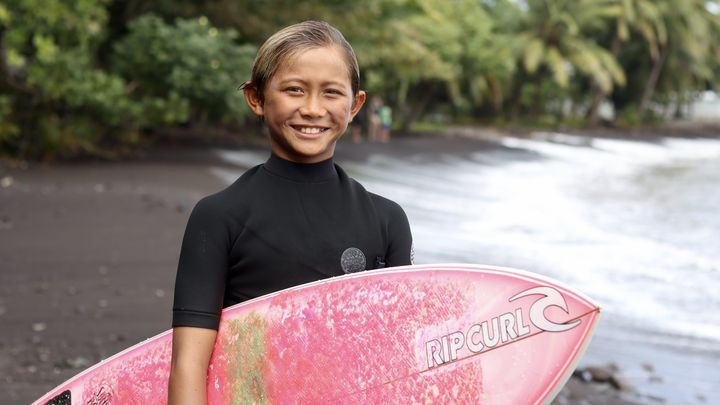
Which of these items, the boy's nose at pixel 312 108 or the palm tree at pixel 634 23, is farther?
the palm tree at pixel 634 23

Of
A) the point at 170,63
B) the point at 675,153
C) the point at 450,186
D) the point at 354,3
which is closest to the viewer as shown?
the point at 170,63

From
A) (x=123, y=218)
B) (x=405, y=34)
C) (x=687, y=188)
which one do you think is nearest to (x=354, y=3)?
(x=405, y=34)

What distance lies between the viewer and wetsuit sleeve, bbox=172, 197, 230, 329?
4.79 feet

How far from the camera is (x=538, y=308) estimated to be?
1.61m

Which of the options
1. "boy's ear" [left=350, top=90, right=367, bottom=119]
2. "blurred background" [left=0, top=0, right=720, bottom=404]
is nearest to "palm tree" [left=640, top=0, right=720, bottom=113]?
"blurred background" [left=0, top=0, right=720, bottom=404]

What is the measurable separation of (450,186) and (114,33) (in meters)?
6.74

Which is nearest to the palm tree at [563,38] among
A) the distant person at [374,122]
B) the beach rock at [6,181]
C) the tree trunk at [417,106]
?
the tree trunk at [417,106]

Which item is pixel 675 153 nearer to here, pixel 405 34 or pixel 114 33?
pixel 405 34

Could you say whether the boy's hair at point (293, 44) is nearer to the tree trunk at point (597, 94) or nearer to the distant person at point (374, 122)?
the distant person at point (374, 122)

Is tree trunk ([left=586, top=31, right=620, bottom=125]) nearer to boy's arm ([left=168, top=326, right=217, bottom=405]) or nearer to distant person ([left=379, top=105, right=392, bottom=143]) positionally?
distant person ([left=379, top=105, right=392, bottom=143])

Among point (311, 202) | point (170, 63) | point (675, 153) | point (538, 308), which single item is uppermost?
point (311, 202)

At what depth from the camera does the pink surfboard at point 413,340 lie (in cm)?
159

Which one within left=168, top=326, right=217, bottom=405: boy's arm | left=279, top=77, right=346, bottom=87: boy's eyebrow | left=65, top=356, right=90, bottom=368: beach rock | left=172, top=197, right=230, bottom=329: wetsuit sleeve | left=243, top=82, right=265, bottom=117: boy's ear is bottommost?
left=65, top=356, right=90, bottom=368: beach rock

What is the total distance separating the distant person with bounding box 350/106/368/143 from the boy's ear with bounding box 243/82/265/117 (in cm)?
2002
